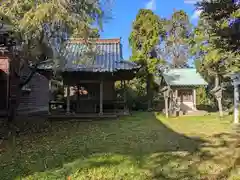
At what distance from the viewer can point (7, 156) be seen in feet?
20.8

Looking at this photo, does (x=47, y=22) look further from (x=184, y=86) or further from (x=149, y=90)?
(x=149, y=90)

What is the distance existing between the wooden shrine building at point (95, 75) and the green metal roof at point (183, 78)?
18.3 ft

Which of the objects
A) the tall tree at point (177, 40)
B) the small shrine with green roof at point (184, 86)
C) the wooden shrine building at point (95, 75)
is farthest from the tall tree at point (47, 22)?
the tall tree at point (177, 40)

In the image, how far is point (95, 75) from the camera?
16.0 meters

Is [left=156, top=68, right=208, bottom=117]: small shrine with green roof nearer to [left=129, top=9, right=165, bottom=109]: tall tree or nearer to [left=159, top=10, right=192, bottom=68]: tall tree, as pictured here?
[left=129, top=9, right=165, bottom=109]: tall tree

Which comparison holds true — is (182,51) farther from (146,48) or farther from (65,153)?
(65,153)

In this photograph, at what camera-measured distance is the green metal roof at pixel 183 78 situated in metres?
21.2

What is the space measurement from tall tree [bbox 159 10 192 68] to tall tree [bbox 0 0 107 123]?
22.6 meters

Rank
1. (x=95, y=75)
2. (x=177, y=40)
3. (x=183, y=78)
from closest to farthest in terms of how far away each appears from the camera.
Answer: (x=95, y=75)
(x=183, y=78)
(x=177, y=40)

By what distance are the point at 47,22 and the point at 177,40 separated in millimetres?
27696

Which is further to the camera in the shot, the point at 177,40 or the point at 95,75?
the point at 177,40

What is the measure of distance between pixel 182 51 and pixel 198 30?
1575 centimetres

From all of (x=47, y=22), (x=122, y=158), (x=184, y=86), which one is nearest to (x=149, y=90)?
(x=184, y=86)

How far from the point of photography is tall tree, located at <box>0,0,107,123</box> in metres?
7.71
